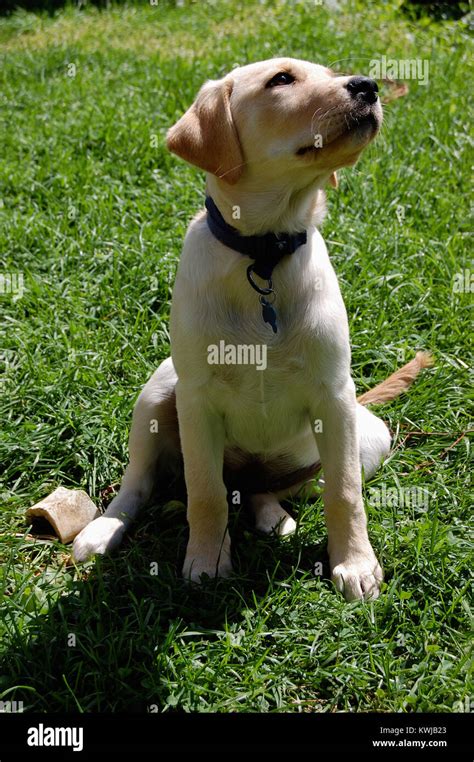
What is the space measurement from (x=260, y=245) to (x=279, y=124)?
39cm

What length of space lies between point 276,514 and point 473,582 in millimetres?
776

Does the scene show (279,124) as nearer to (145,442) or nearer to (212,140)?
(212,140)

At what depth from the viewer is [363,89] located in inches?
109

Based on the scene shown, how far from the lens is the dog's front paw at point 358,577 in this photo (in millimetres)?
3006

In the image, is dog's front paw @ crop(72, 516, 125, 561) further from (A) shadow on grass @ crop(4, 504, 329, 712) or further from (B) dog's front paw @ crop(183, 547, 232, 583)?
(B) dog's front paw @ crop(183, 547, 232, 583)

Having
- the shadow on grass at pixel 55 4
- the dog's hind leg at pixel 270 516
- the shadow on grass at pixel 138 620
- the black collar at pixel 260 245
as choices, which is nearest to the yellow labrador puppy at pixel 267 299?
the black collar at pixel 260 245

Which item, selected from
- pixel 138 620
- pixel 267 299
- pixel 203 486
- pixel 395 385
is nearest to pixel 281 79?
pixel 267 299

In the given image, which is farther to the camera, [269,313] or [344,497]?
[344,497]

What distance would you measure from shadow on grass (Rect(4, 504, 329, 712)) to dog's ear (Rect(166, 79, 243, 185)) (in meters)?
1.31

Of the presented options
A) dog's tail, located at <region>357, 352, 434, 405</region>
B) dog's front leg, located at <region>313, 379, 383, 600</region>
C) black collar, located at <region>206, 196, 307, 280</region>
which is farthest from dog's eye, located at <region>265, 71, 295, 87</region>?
dog's tail, located at <region>357, 352, 434, 405</region>

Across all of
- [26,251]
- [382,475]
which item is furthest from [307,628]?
[26,251]

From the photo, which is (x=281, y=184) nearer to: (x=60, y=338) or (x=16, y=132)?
(x=60, y=338)

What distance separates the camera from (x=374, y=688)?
2.68m

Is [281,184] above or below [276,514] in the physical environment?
above
